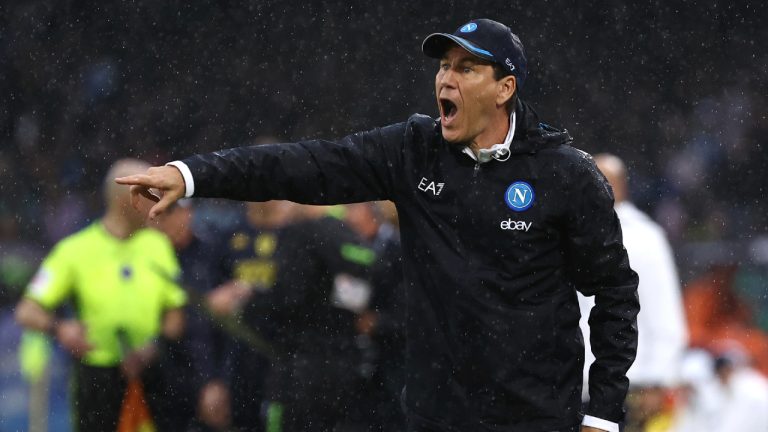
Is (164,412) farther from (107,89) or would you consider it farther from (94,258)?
(107,89)

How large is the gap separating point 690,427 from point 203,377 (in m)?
2.59

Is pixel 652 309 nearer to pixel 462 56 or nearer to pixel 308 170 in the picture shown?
pixel 462 56

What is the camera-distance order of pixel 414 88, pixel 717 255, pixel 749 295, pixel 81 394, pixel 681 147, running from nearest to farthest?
pixel 81 394 → pixel 749 295 → pixel 717 255 → pixel 414 88 → pixel 681 147

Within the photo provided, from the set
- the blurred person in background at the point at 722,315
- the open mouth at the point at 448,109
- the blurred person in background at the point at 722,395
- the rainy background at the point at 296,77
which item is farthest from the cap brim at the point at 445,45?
the rainy background at the point at 296,77

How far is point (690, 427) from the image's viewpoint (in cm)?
703

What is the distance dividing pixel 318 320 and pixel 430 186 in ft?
7.66

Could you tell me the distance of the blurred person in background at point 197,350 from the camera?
6.46 m

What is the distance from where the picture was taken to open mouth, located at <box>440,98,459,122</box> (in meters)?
3.74

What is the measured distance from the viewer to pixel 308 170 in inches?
148

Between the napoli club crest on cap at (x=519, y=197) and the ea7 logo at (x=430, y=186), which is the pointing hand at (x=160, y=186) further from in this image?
the napoli club crest on cap at (x=519, y=197)

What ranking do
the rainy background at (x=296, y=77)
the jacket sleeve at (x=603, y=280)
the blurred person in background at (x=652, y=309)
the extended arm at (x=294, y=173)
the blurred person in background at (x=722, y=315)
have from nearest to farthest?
the extended arm at (x=294, y=173) < the jacket sleeve at (x=603, y=280) < the blurred person in background at (x=652, y=309) < the blurred person in background at (x=722, y=315) < the rainy background at (x=296, y=77)

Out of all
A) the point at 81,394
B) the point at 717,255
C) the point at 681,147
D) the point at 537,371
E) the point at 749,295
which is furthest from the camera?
the point at 681,147

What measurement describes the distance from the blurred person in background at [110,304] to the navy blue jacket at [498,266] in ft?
8.49

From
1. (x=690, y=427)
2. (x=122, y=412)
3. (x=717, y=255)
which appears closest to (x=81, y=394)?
(x=122, y=412)
